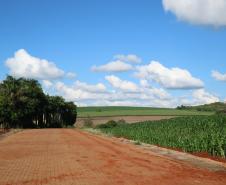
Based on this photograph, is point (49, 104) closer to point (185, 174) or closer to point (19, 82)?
point (19, 82)

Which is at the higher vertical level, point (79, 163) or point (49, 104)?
point (49, 104)

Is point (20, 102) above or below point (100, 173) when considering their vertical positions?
above

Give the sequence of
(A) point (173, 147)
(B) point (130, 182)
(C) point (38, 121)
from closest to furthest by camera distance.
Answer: (B) point (130, 182), (A) point (173, 147), (C) point (38, 121)

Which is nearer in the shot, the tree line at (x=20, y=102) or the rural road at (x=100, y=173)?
the rural road at (x=100, y=173)

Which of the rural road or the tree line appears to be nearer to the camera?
the rural road

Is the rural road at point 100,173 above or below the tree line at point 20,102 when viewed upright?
below

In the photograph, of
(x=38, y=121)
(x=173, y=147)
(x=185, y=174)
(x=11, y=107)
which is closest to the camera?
(x=185, y=174)

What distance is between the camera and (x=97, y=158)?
72.6ft

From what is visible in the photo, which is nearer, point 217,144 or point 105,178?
point 105,178

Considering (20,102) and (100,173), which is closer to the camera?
(100,173)

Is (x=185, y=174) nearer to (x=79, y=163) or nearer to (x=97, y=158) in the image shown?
(x=79, y=163)

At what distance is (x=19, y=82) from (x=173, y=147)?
2989 inches

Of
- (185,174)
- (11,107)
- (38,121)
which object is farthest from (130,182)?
(38,121)

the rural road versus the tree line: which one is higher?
the tree line
